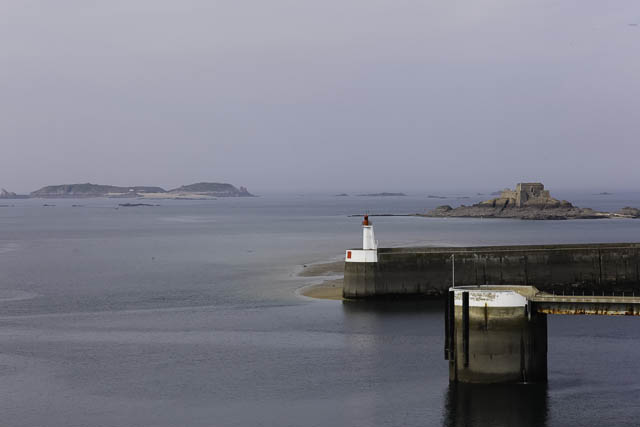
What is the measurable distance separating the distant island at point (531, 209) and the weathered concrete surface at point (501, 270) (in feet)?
329

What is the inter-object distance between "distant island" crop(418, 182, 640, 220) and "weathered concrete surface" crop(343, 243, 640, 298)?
100m

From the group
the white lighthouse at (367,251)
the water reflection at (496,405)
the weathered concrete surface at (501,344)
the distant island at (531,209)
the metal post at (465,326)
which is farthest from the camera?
the distant island at (531,209)

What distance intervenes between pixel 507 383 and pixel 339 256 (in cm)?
5340

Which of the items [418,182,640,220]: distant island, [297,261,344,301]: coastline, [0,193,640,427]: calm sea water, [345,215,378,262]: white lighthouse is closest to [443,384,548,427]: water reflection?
[0,193,640,427]: calm sea water

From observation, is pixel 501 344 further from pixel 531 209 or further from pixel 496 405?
pixel 531 209

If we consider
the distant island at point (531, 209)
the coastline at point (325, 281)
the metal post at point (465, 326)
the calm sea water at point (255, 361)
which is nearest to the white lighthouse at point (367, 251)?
the calm sea water at point (255, 361)

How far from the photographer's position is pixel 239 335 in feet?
135

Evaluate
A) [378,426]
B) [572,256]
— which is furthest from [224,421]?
[572,256]

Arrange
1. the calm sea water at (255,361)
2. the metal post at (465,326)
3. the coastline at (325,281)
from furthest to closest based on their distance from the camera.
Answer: the coastline at (325,281), the metal post at (465,326), the calm sea water at (255,361)

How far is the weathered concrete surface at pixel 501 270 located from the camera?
1917 inches

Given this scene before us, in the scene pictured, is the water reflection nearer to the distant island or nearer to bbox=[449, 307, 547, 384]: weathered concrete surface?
bbox=[449, 307, 547, 384]: weathered concrete surface

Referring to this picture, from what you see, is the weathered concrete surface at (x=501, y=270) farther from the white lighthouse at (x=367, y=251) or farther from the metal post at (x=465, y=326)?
the metal post at (x=465, y=326)

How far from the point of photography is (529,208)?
515ft

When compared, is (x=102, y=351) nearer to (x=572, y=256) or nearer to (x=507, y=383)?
(x=507, y=383)
